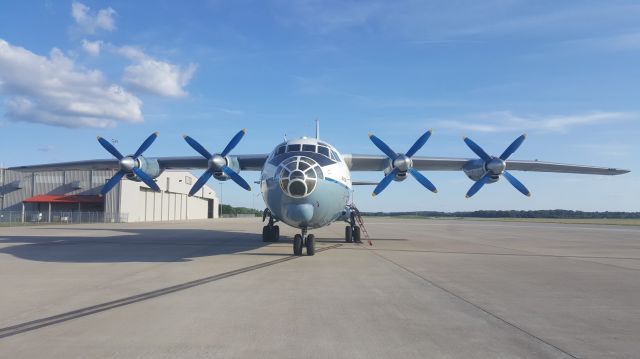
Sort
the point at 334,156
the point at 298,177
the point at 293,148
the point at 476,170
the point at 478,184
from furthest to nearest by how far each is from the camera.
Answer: the point at 476,170 < the point at 478,184 < the point at 334,156 < the point at 293,148 < the point at 298,177

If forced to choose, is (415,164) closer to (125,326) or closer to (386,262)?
(386,262)

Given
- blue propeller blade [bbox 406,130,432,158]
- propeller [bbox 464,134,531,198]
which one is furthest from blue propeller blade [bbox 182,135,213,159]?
propeller [bbox 464,134,531,198]

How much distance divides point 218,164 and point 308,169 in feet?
26.8

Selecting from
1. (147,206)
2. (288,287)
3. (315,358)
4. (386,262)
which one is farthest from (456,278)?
(147,206)

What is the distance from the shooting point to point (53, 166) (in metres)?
25.8

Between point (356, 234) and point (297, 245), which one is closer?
point (297, 245)

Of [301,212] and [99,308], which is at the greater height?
[301,212]

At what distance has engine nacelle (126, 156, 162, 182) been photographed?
2214 cm

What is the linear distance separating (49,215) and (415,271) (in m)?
51.8

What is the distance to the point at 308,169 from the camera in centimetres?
1373

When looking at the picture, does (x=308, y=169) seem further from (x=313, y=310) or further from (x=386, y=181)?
(x=386, y=181)

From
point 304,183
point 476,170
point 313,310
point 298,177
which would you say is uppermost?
point 476,170

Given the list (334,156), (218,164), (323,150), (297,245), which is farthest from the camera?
(218,164)

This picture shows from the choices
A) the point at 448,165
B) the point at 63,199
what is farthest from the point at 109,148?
the point at 63,199
